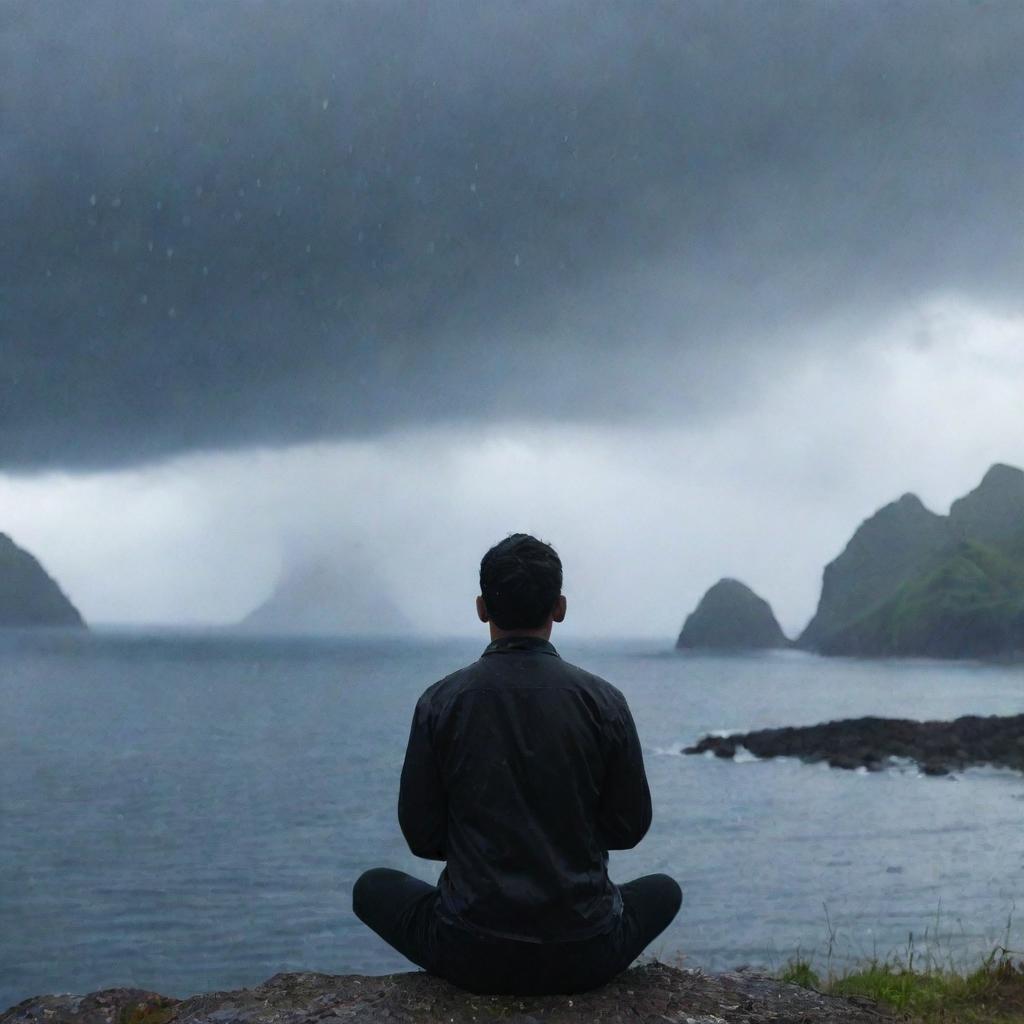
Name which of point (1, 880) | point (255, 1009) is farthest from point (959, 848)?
point (255, 1009)

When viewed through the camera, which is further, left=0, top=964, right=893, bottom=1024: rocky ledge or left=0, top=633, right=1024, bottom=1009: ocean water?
left=0, top=633, right=1024, bottom=1009: ocean water

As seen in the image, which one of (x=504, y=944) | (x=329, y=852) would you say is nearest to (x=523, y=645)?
(x=504, y=944)

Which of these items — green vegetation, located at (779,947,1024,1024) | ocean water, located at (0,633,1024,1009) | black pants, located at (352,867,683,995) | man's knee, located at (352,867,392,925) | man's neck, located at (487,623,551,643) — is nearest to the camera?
black pants, located at (352,867,683,995)

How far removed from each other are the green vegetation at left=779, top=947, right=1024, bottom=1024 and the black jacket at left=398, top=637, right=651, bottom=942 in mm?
2764

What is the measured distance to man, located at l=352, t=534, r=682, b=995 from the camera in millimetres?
4496

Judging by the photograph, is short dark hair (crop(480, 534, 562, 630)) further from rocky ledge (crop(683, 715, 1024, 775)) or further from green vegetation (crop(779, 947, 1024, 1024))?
rocky ledge (crop(683, 715, 1024, 775))

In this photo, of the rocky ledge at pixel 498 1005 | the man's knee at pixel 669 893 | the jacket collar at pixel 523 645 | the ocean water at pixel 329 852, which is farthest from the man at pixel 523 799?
the ocean water at pixel 329 852

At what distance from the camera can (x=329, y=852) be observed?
32.9m

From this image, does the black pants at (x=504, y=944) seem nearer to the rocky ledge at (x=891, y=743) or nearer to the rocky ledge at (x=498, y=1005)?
the rocky ledge at (x=498, y=1005)

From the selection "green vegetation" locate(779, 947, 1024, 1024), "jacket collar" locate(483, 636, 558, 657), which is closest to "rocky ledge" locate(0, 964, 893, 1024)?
"green vegetation" locate(779, 947, 1024, 1024)

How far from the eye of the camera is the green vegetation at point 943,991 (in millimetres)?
6508

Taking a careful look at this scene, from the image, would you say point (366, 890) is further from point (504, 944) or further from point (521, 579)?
point (521, 579)

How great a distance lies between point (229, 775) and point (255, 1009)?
51524 millimetres

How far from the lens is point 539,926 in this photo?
4551 mm
